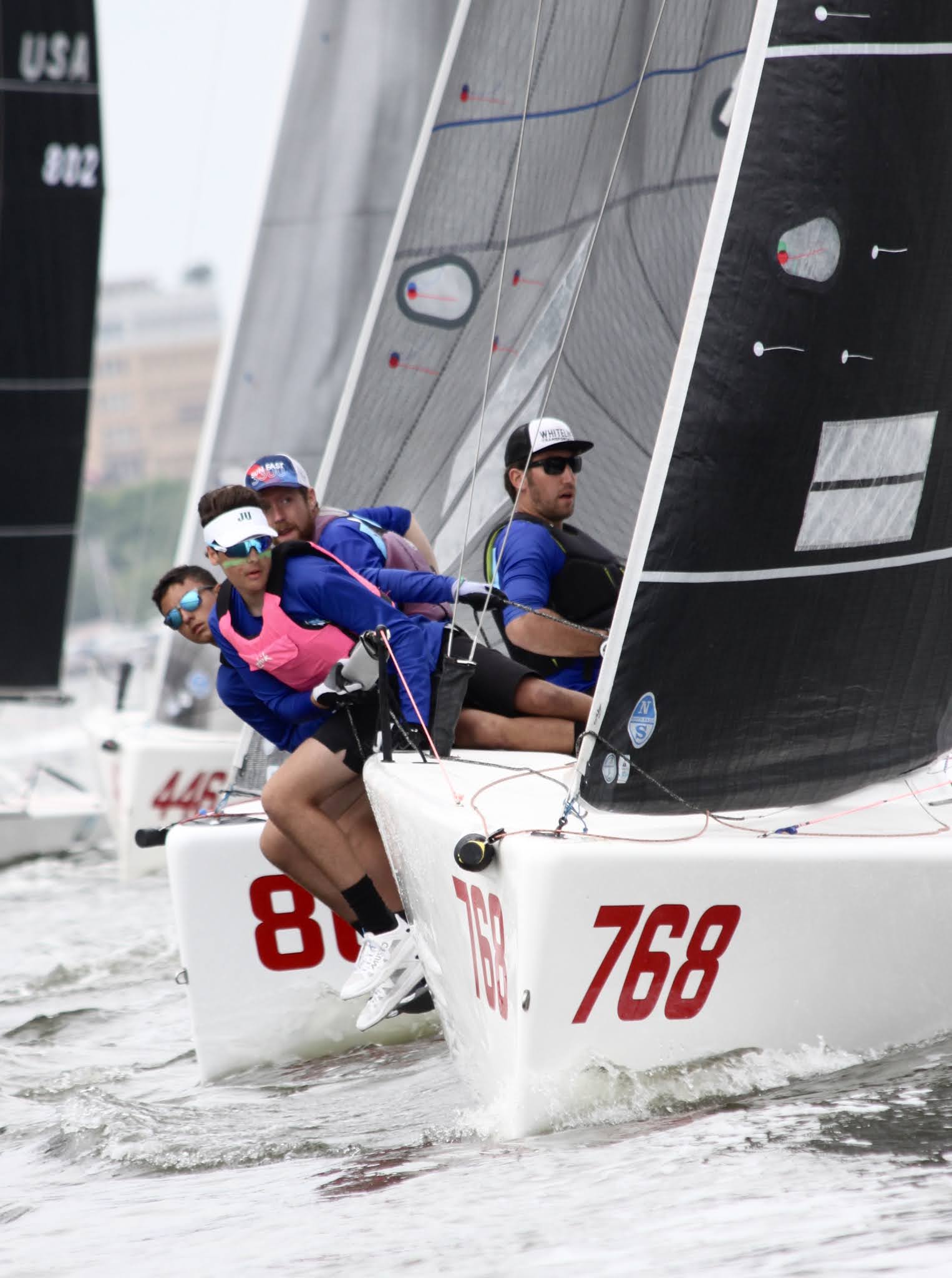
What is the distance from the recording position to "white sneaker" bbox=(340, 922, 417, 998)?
3.32 m

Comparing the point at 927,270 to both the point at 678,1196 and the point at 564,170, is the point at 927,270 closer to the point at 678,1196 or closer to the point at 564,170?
the point at 678,1196

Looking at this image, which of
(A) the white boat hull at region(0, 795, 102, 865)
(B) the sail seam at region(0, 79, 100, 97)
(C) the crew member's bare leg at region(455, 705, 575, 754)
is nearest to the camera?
(C) the crew member's bare leg at region(455, 705, 575, 754)

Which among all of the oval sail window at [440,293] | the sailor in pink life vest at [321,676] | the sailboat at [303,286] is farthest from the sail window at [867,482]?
the sailboat at [303,286]

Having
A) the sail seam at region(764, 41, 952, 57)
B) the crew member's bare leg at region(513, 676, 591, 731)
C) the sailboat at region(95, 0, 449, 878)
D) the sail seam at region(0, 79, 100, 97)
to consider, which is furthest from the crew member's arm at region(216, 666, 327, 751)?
the sail seam at region(0, 79, 100, 97)

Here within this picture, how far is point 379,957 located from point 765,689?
3.35 feet

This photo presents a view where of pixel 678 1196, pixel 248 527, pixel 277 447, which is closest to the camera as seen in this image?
pixel 678 1196

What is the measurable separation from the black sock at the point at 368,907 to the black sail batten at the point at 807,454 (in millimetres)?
857

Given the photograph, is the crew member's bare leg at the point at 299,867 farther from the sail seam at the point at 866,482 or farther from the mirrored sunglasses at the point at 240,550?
the sail seam at the point at 866,482

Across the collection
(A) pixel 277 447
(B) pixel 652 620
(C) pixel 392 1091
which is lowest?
(C) pixel 392 1091

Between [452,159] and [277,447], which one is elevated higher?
[452,159]

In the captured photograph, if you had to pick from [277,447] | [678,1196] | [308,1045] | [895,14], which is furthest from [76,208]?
[678,1196]

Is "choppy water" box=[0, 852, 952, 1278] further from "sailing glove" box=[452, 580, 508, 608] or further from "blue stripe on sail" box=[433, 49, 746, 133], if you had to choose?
"blue stripe on sail" box=[433, 49, 746, 133]

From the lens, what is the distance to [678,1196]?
2174 millimetres

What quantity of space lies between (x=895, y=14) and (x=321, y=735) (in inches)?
64.6
